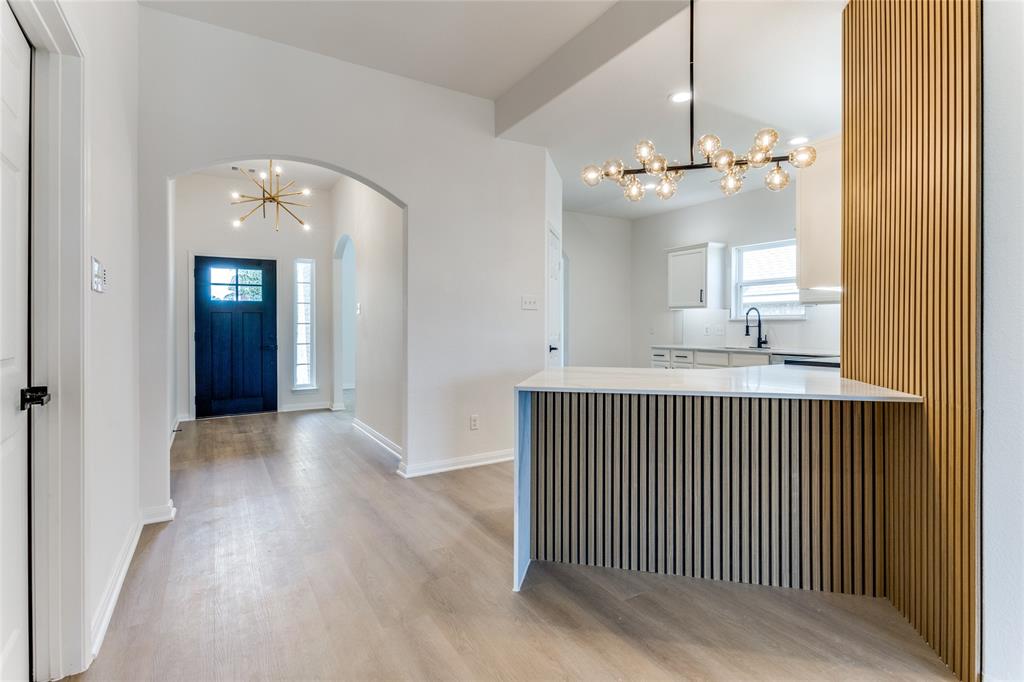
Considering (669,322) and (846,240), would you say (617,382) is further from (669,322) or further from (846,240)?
(669,322)

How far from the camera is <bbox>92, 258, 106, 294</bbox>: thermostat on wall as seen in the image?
177cm

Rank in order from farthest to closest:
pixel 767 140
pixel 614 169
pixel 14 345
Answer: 1. pixel 614 169
2. pixel 767 140
3. pixel 14 345

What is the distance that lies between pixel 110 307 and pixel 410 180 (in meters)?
2.13

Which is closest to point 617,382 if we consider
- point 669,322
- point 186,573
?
point 186,573

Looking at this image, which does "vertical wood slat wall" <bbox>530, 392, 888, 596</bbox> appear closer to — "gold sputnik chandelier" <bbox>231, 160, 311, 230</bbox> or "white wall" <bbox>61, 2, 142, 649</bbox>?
"white wall" <bbox>61, 2, 142, 649</bbox>

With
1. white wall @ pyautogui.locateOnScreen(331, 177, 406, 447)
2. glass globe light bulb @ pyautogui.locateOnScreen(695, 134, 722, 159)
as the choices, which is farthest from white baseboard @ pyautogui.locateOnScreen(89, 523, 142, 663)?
glass globe light bulb @ pyautogui.locateOnScreen(695, 134, 722, 159)

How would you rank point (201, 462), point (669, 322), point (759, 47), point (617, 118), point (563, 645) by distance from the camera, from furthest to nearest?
point (669, 322)
point (201, 462)
point (617, 118)
point (759, 47)
point (563, 645)

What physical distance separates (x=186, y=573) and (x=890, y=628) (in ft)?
9.32

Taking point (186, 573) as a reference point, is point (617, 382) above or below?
above

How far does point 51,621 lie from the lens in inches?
60.2

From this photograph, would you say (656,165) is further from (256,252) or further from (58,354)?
(256,252)

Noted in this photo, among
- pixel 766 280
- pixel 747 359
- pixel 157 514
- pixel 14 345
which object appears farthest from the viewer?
pixel 766 280

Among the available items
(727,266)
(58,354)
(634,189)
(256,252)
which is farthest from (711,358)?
(256,252)

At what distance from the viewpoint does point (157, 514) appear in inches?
111
